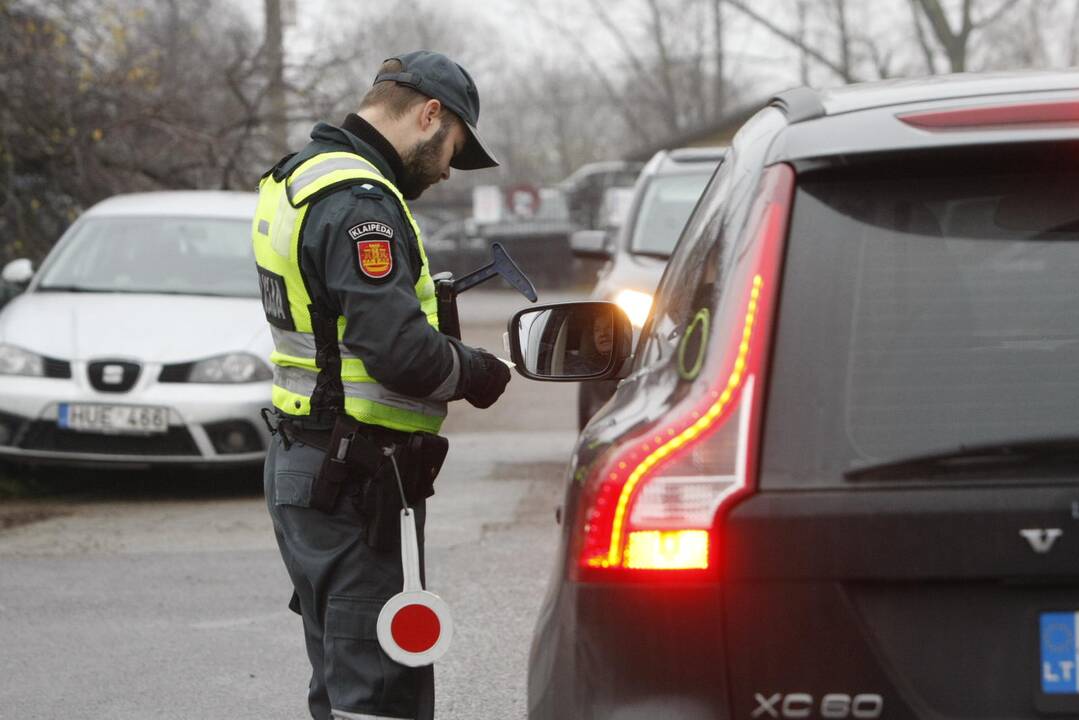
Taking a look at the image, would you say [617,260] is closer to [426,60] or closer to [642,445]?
[426,60]

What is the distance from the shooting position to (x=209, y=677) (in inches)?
201

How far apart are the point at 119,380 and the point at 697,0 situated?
4139 centimetres

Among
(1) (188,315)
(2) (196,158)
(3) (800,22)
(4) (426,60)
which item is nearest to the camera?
(4) (426,60)

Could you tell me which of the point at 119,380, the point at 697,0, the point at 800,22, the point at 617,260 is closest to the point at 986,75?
the point at 119,380

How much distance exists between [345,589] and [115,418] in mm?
4833

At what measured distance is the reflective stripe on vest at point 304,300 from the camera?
127 inches

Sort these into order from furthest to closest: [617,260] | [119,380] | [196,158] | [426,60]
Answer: [196,158] < [617,260] < [119,380] < [426,60]

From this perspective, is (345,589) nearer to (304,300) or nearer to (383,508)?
(383,508)

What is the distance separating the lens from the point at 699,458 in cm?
214

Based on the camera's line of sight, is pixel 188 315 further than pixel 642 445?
Yes

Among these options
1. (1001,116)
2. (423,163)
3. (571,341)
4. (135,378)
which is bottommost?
(135,378)

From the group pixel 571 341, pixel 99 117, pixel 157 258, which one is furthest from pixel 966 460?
pixel 99 117

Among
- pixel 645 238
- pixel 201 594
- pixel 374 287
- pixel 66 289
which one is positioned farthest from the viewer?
pixel 645 238

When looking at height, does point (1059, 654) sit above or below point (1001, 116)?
below
